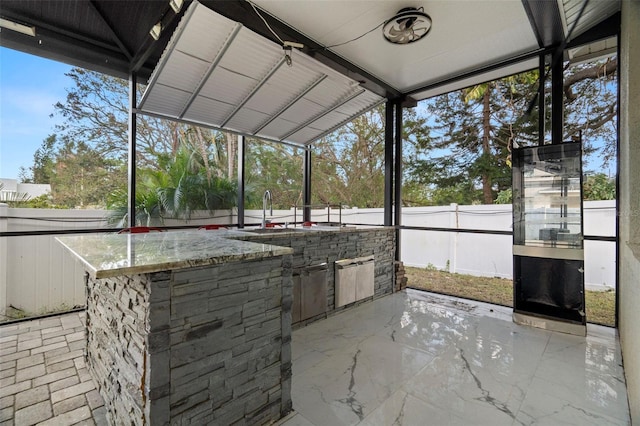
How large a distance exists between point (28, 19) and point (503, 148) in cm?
789

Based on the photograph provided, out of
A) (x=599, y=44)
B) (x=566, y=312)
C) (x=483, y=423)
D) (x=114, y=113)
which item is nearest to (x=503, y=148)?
(x=599, y=44)

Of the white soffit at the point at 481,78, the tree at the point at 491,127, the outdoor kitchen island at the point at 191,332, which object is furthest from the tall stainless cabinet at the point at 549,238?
the outdoor kitchen island at the point at 191,332

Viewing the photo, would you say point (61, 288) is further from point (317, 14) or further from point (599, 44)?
point (599, 44)

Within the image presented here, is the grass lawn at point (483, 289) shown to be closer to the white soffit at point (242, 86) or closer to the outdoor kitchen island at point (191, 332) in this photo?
the white soffit at point (242, 86)

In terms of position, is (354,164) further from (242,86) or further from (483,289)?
(242,86)

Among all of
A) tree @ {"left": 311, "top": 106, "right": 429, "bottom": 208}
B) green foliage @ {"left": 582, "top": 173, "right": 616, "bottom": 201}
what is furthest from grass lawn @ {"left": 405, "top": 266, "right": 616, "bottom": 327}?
tree @ {"left": 311, "top": 106, "right": 429, "bottom": 208}

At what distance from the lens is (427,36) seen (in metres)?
2.99

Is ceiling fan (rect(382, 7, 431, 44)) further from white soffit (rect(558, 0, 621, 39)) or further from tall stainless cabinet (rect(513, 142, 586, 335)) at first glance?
tall stainless cabinet (rect(513, 142, 586, 335))

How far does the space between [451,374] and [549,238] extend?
2.05 meters

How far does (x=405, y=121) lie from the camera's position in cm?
770

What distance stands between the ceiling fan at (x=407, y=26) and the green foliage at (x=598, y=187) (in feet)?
12.5

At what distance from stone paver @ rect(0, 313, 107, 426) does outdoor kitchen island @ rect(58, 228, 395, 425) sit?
0.18 m

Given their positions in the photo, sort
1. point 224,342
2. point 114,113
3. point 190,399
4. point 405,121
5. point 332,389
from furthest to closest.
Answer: point 405,121 < point 114,113 < point 332,389 < point 224,342 < point 190,399

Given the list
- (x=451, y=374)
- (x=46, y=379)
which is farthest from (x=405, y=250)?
(x=46, y=379)
